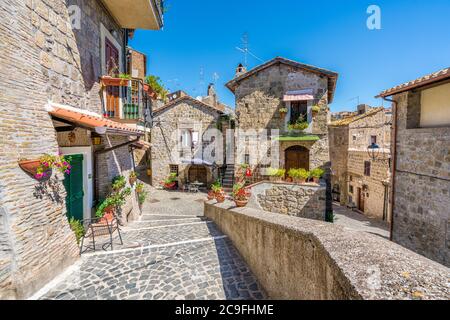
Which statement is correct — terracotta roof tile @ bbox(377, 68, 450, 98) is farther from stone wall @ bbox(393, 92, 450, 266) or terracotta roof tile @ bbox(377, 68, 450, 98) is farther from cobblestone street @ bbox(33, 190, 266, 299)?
cobblestone street @ bbox(33, 190, 266, 299)

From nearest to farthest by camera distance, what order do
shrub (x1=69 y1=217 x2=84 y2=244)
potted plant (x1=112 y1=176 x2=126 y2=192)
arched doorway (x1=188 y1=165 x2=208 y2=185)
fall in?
1. shrub (x1=69 y1=217 x2=84 y2=244)
2. potted plant (x1=112 y1=176 x2=126 y2=192)
3. arched doorway (x1=188 y1=165 x2=208 y2=185)

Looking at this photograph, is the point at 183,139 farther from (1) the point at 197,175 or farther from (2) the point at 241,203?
(2) the point at 241,203

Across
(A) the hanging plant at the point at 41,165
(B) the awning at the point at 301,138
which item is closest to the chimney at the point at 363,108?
(B) the awning at the point at 301,138

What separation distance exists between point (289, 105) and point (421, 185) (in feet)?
26.7

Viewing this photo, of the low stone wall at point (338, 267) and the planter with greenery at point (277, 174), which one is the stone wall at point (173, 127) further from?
the low stone wall at point (338, 267)

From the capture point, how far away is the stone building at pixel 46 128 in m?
3.49

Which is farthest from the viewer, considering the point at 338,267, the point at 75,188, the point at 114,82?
the point at 114,82

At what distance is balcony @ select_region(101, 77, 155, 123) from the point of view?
25.2ft

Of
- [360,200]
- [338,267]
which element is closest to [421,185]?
[338,267]

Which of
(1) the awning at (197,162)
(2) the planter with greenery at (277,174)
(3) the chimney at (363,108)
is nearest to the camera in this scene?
(2) the planter with greenery at (277,174)

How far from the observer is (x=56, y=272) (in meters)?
4.18

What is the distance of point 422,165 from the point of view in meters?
7.27

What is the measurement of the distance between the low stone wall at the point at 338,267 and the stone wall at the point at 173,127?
1500 centimetres

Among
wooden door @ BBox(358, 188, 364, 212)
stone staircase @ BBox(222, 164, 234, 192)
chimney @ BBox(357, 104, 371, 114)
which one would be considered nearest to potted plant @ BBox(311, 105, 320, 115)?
stone staircase @ BBox(222, 164, 234, 192)
